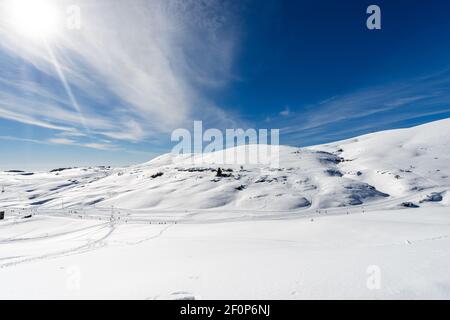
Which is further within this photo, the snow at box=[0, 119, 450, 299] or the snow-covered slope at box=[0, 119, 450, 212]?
the snow-covered slope at box=[0, 119, 450, 212]

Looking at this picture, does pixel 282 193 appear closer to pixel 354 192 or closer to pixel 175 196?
pixel 354 192

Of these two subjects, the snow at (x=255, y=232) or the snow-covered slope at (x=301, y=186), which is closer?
the snow at (x=255, y=232)

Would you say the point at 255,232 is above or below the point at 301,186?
below

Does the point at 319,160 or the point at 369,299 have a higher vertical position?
the point at 319,160

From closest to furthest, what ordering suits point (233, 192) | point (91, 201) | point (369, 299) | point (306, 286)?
point (369, 299)
point (306, 286)
point (233, 192)
point (91, 201)

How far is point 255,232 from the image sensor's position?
934 inches

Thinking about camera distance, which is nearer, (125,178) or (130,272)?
(130,272)

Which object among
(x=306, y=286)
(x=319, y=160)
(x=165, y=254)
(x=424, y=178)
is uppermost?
(x=319, y=160)

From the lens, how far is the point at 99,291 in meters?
7.96

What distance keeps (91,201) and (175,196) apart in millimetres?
19049

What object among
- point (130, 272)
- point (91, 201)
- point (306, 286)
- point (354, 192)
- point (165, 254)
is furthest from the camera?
point (91, 201)

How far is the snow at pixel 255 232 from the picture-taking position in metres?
7.70

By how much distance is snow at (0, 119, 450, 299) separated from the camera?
7.70 m
